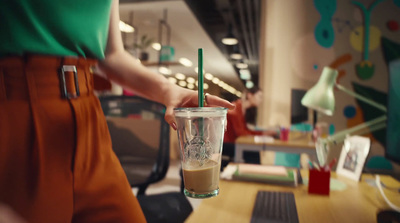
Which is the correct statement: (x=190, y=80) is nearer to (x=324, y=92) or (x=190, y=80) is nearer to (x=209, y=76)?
(x=209, y=76)

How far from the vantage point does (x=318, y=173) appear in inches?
40.0

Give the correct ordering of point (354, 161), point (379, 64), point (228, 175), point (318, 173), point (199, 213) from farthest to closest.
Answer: point (379, 64), point (354, 161), point (228, 175), point (318, 173), point (199, 213)

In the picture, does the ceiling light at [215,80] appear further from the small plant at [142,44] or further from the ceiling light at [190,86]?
the small plant at [142,44]

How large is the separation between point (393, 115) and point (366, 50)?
2773 mm

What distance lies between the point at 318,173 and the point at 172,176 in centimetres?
311

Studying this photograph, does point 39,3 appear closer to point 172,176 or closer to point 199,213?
point 199,213

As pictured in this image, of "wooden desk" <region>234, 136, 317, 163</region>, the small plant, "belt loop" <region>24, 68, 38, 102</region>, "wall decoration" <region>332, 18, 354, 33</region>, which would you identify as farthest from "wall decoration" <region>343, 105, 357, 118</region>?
"belt loop" <region>24, 68, 38, 102</region>

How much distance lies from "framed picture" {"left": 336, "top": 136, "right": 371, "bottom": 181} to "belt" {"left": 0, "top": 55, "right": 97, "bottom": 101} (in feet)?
3.84

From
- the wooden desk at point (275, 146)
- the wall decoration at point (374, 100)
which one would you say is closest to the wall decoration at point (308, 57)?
the wall decoration at point (374, 100)

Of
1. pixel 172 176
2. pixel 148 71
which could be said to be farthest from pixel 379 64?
pixel 148 71

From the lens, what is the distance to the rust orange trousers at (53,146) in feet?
1.37

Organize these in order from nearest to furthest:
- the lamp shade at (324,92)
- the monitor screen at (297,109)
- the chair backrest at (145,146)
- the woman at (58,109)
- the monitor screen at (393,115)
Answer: the woman at (58,109)
the monitor screen at (393,115)
the lamp shade at (324,92)
the chair backrest at (145,146)
the monitor screen at (297,109)

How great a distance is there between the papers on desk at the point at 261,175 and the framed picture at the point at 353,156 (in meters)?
0.32

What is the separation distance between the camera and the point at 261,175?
111cm
